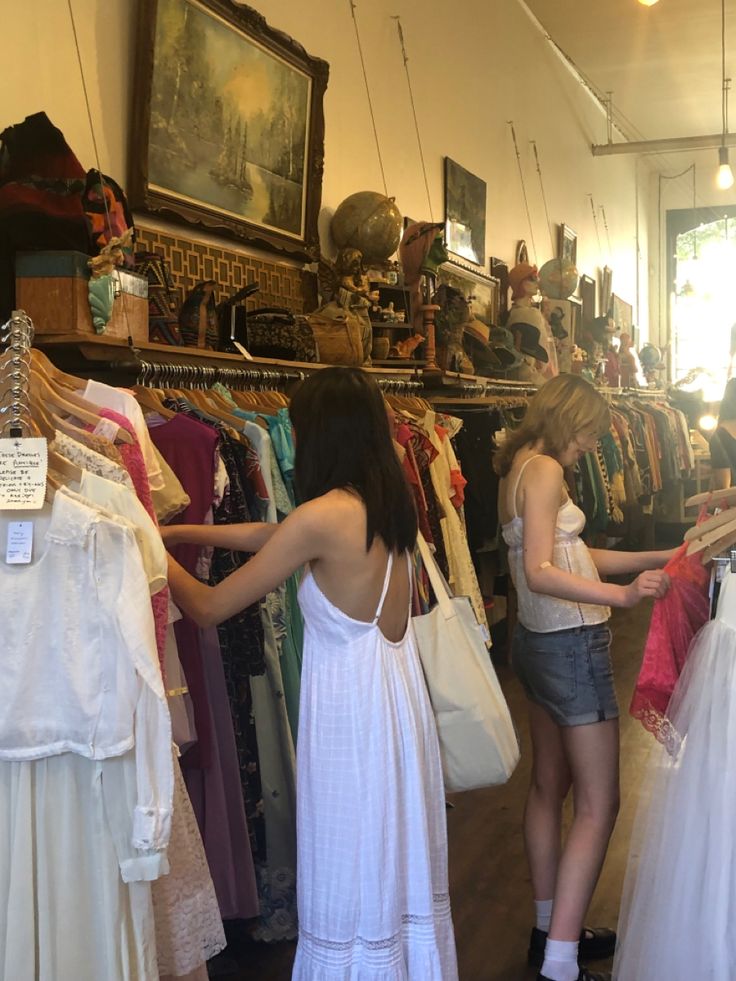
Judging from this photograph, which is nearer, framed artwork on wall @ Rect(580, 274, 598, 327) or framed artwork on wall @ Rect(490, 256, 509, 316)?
framed artwork on wall @ Rect(490, 256, 509, 316)

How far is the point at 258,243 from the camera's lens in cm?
391

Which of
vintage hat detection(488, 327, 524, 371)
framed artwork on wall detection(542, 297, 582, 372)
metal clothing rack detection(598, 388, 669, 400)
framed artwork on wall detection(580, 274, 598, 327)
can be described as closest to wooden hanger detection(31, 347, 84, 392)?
vintage hat detection(488, 327, 524, 371)

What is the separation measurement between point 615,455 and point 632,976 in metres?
4.78

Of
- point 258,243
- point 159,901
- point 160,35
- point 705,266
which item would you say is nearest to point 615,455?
point 258,243

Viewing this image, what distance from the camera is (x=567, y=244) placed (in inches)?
344

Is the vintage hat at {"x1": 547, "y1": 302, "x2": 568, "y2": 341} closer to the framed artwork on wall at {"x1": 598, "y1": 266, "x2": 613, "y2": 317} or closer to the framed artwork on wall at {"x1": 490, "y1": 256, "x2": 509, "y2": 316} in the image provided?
the framed artwork on wall at {"x1": 490, "y1": 256, "x2": 509, "y2": 316}

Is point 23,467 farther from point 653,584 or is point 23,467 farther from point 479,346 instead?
point 479,346

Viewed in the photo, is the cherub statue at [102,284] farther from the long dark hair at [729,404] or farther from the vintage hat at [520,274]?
the vintage hat at [520,274]

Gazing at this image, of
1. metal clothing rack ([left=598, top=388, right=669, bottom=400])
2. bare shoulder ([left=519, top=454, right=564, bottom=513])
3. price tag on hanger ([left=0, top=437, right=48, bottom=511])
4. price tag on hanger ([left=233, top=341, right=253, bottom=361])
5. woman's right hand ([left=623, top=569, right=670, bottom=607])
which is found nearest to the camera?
price tag on hanger ([left=0, top=437, right=48, bottom=511])

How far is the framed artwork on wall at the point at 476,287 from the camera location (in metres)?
5.89

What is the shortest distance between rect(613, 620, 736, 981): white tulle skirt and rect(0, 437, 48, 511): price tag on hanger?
128 centimetres

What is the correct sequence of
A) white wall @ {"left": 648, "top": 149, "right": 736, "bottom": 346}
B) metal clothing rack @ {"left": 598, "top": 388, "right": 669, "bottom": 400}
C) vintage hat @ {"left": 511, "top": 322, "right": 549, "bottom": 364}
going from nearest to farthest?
1. vintage hat @ {"left": 511, "top": 322, "right": 549, "bottom": 364}
2. metal clothing rack @ {"left": 598, "top": 388, "right": 669, "bottom": 400}
3. white wall @ {"left": 648, "top": 149, "right": 736, "bottom": 346}

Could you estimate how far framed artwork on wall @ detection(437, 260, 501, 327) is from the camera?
5887 millimetres

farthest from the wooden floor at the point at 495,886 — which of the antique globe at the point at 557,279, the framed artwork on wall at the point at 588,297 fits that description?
the framed artwork on wall at the point at 588,297
